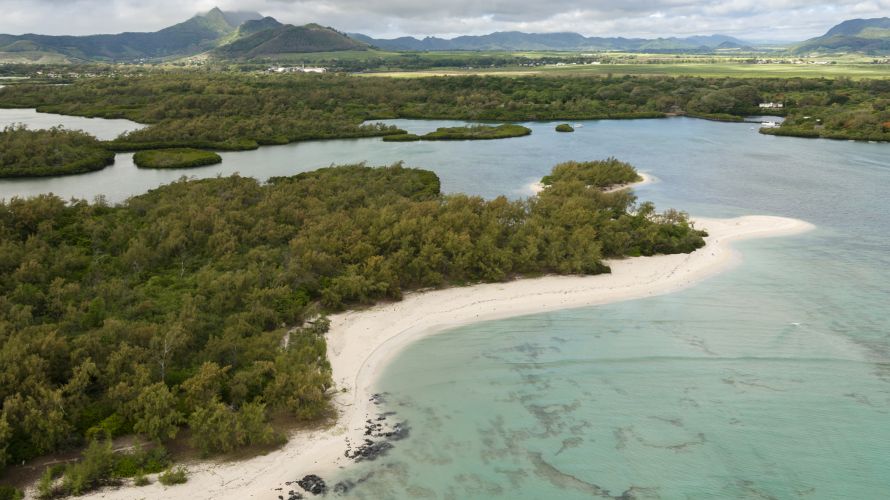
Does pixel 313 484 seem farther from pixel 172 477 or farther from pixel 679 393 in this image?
pixel 679 393

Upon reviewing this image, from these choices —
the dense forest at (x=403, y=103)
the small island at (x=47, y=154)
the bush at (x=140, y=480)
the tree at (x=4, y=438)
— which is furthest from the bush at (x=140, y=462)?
the dense forest at (x=403, y=103)

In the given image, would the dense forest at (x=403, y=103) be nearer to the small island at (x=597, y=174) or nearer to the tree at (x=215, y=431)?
the small island at (x=597, y=174)

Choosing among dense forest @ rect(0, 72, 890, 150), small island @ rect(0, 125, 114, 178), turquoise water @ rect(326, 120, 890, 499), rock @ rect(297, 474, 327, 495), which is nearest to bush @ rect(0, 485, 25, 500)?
rock @ rect(297, 474, 327, 495)

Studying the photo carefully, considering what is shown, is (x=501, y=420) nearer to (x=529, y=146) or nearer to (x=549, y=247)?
(x=549, y=247)

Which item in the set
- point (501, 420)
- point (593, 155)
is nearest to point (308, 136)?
point (593, 155)

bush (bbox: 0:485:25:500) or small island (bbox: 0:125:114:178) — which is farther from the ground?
small island (bbox: 0:125:114:178)

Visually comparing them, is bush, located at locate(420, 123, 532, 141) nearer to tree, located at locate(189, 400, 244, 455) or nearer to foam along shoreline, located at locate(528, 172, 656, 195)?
foam along shoreline, located at locate(528, 172, 656, 195)

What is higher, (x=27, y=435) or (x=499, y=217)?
(x=499, y=217)
